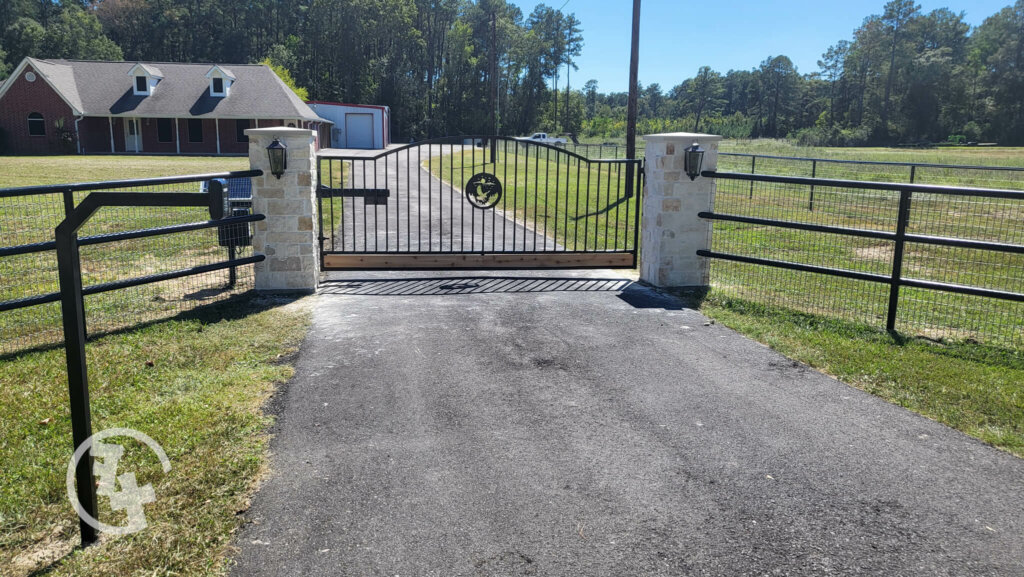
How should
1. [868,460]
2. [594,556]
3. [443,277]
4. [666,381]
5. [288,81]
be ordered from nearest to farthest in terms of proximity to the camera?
[594,556], [868,460], [666,381], [443,277], [288,81]

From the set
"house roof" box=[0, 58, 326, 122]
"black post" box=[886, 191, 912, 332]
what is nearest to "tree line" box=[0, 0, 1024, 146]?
"house roof" box=[0, 58, 326, 122]

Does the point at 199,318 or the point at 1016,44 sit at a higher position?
the point at 1016,44

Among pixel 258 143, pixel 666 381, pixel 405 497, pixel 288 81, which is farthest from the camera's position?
pixel 288 81

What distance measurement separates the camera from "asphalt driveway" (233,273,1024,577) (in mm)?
3352

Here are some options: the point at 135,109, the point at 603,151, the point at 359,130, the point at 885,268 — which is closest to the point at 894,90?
the point at 603,151

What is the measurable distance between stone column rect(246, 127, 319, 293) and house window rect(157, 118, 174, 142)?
42.3 m

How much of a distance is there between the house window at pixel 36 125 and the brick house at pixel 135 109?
60 millimetres

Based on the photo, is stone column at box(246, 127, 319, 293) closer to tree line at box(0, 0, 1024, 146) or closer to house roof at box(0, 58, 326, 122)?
house roof at box(0, 58, 326, 122)

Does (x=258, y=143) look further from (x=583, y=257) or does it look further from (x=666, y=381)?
(x=666, y=381)

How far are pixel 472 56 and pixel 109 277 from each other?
8942cm

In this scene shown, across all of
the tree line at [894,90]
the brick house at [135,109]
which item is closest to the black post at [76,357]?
the brick house at [135,109]

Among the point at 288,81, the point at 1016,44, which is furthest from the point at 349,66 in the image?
the point at 1016,44

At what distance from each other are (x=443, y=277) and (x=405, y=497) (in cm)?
609

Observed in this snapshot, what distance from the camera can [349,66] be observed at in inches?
3285
